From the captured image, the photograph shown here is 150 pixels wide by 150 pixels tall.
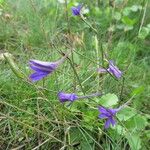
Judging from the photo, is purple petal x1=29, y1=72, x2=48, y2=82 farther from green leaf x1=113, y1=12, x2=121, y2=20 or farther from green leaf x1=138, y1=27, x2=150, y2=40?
green leaf x1=113, y1=12, x2=121, y2=20

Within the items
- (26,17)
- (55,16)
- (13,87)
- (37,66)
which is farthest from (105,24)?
(37,66)

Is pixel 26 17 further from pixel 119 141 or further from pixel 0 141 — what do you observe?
pixel 119 141

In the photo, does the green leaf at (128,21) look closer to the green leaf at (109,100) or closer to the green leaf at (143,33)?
the green leaf at (143,33)

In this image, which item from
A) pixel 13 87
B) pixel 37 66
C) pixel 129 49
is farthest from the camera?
pixel 129 49

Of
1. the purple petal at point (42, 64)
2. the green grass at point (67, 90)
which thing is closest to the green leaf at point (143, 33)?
the green grass at point (67, 90)

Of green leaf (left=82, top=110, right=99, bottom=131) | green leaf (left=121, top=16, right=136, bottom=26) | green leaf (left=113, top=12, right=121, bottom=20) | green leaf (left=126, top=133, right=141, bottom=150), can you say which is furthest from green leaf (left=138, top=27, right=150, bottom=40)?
green leaf (left=126, top=133, right=141, bottom=150)

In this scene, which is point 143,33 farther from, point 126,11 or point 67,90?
point 67,90

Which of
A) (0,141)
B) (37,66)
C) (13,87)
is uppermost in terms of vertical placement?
(37,66)

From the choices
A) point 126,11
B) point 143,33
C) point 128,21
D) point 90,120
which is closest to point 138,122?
point 90,120
